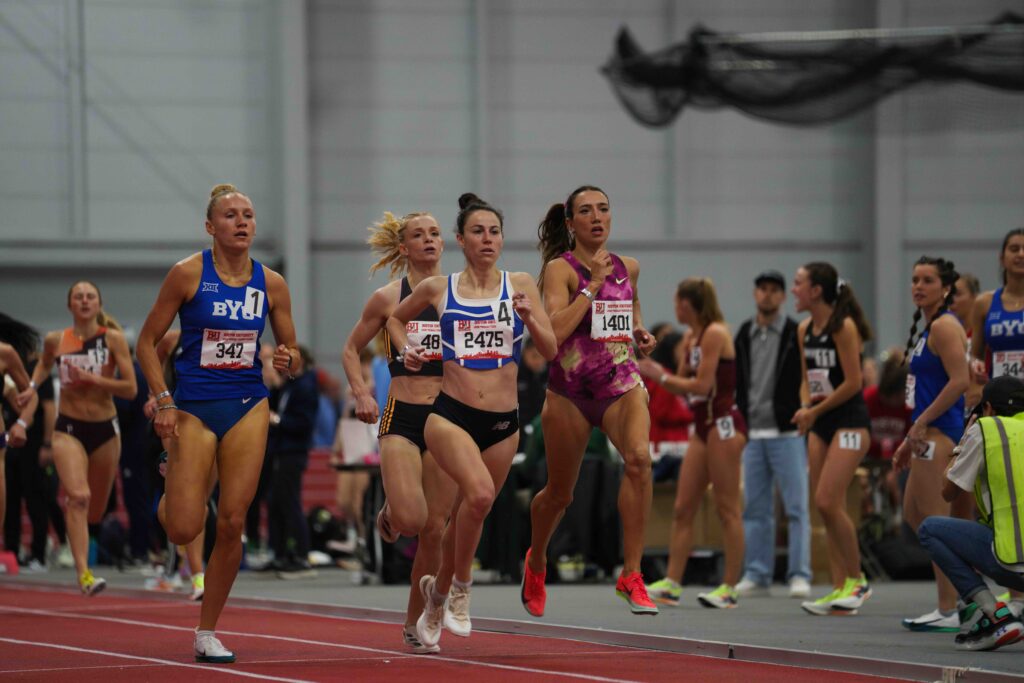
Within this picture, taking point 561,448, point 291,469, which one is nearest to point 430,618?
point 561,448

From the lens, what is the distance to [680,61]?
18.5 m

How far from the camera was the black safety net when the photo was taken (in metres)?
17.8

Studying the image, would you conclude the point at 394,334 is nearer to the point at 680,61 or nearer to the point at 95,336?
the point at 95,336

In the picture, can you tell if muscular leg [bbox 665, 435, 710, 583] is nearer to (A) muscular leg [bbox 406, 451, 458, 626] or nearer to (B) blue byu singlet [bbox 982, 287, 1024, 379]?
(B) blue byu singlet [bbox 982, 287, 1024, 379]

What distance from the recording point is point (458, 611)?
7.25 m

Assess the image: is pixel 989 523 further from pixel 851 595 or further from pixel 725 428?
pixel 725 428

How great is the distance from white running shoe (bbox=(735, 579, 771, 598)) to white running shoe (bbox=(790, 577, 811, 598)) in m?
0.24

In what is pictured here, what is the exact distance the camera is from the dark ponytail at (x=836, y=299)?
9867mm

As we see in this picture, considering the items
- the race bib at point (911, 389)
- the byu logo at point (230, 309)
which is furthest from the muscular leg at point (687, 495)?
the byu logo at point (230, 309)

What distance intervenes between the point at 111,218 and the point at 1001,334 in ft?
53.7

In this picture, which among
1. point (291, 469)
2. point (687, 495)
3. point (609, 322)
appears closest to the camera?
point (609, 322)

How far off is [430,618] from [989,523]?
2576 mm

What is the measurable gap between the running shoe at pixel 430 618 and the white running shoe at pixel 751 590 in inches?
169

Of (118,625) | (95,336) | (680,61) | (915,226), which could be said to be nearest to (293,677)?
(118,625)
